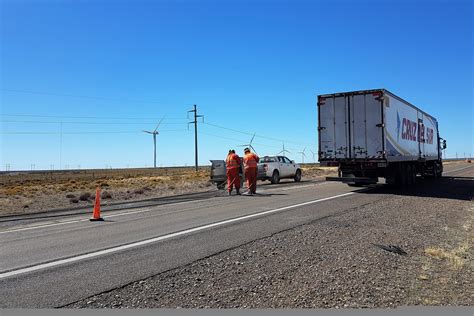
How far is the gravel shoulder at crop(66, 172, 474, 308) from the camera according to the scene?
4.91m

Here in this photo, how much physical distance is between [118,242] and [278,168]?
2049 centimetres

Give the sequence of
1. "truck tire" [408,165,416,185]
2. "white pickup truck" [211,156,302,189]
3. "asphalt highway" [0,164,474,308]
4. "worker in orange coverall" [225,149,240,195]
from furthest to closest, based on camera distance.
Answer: "white pickup truck" [211,156,302,189] → "truck tire" [408,165,416,185] → "worker in orange coverall" [225,149,240,195] → "asphalt highway" [0,164,474,308]

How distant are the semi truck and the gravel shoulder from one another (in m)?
8.24

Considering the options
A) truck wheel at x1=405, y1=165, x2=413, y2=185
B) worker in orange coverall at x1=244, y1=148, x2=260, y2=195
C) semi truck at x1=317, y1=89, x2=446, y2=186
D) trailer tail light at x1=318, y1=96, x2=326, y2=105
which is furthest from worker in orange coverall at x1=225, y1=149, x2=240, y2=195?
truck wheel at x1=405, y1=165, x2=413, y2=185

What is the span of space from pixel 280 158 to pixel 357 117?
11.2 metres

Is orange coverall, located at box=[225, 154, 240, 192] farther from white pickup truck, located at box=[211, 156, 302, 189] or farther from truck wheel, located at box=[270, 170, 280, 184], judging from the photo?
truck wheel, located at box=[270, 170, 280, 184]

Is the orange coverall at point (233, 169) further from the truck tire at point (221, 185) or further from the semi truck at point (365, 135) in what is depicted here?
the truck tire at point (221, 185)

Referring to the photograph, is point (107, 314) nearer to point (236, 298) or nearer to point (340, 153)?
point (236, 298)

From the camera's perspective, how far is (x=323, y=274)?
234 inches

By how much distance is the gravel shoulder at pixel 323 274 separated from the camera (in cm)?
491

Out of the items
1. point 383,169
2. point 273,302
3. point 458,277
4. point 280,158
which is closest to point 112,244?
point 273,302

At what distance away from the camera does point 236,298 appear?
4.99 m

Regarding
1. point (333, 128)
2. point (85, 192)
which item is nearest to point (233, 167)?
point (333, 128)

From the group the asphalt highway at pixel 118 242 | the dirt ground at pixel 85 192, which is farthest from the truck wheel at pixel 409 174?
the dirt ground at pixel 85 192
